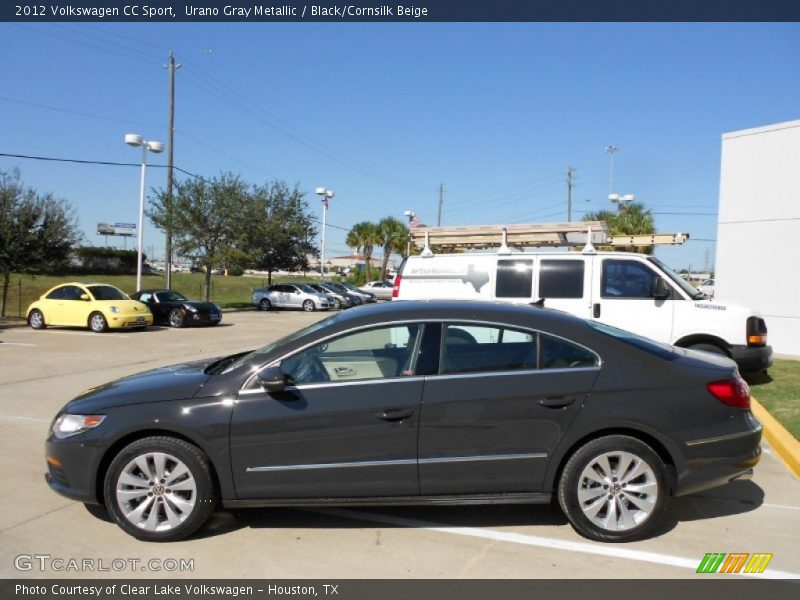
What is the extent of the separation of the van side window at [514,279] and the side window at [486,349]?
511cm

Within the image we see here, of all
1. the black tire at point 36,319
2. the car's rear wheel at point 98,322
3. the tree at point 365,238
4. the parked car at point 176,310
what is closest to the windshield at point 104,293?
the car's rear wheel at point 98,322

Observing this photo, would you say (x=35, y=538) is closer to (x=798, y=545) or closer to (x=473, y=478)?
(x=473, y=478)

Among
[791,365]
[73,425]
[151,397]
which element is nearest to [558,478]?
[151,397]

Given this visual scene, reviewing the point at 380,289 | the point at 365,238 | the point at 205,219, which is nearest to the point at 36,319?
the point at 205,219

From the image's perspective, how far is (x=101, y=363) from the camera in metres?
12.4

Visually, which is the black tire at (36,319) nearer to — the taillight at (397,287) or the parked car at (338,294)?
the taillight at (397,287)

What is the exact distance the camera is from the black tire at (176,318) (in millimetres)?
21516

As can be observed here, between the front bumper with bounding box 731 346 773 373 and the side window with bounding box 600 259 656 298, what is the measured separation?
4.63ft

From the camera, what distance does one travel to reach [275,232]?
33438mm

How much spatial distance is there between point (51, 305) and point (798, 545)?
20.1 metres

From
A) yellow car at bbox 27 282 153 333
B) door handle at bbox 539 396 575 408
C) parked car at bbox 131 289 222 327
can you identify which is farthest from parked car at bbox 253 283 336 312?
door handle at bbox 539 396 575 408

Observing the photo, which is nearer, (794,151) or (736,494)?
(736,494)

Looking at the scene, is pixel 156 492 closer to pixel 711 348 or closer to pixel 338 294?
pixel 711 348

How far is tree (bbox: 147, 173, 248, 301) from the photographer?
31.1m
